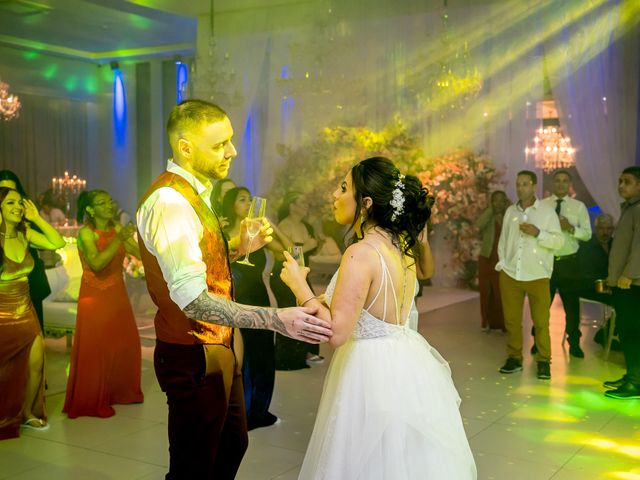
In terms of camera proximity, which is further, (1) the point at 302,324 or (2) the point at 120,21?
(2) the point at 120,21

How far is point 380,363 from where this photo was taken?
103 inches

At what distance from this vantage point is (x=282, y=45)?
407 inches

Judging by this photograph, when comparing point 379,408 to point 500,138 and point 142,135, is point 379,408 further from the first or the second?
point 142,135

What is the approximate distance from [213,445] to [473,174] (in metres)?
7.46

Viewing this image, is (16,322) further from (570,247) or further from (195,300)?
(570,247)

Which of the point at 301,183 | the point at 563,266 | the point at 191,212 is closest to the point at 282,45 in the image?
the point at 301,183

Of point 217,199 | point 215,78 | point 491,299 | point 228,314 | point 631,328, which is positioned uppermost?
point 215,78

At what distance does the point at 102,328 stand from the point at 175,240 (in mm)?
3005

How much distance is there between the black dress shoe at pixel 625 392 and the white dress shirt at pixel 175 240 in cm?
401

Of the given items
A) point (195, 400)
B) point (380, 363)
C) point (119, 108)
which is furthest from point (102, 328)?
point (119, 108)

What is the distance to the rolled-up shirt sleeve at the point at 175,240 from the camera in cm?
226

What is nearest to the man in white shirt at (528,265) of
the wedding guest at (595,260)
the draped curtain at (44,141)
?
the wedding guest at (595,260)

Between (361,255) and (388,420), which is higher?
(361,255)

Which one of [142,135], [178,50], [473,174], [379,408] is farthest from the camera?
[142,135]
